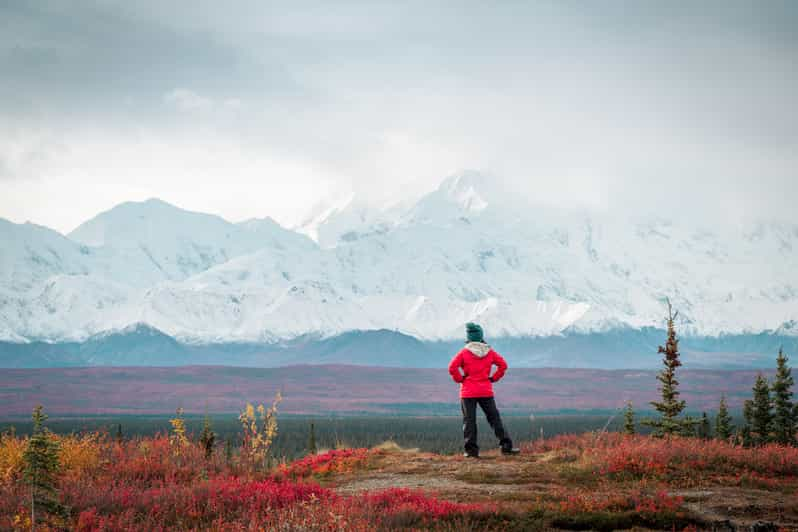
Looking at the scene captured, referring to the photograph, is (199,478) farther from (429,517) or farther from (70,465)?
(429,517)

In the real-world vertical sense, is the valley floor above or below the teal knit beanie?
below

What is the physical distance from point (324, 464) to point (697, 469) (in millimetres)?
8293

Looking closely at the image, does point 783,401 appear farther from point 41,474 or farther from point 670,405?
point 41,474

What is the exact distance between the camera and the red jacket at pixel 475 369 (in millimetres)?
18797

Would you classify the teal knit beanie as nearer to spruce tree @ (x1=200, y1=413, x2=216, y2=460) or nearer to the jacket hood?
the jacket hood

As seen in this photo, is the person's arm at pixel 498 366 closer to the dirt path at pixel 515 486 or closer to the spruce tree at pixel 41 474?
the dirt path at pixel 515 486

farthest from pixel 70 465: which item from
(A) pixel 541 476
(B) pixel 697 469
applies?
(B) pixel 697 469

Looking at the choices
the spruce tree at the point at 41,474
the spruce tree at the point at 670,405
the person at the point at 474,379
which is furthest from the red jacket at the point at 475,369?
the spruce tree at the point at 670,405

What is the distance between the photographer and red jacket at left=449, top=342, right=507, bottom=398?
18.8 m

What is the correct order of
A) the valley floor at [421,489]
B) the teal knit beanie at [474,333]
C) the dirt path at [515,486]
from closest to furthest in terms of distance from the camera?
the valley floor at [421,489] < the dirt path at [515,486] < the teal knit beanie at [474,333]

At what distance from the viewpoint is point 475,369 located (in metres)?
18.9

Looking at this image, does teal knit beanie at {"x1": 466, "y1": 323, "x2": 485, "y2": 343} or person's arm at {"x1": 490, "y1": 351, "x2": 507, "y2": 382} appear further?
teal knit beanie at {"x1": 466, "y1": 323, "x2": 485, "y2": 343}

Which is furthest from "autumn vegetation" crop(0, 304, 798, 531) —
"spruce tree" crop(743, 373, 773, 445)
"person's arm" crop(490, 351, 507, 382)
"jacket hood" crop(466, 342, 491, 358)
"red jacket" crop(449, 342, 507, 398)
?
"spruce tree" crop(743, 373, 773, 445)

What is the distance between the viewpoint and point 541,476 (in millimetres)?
16062
